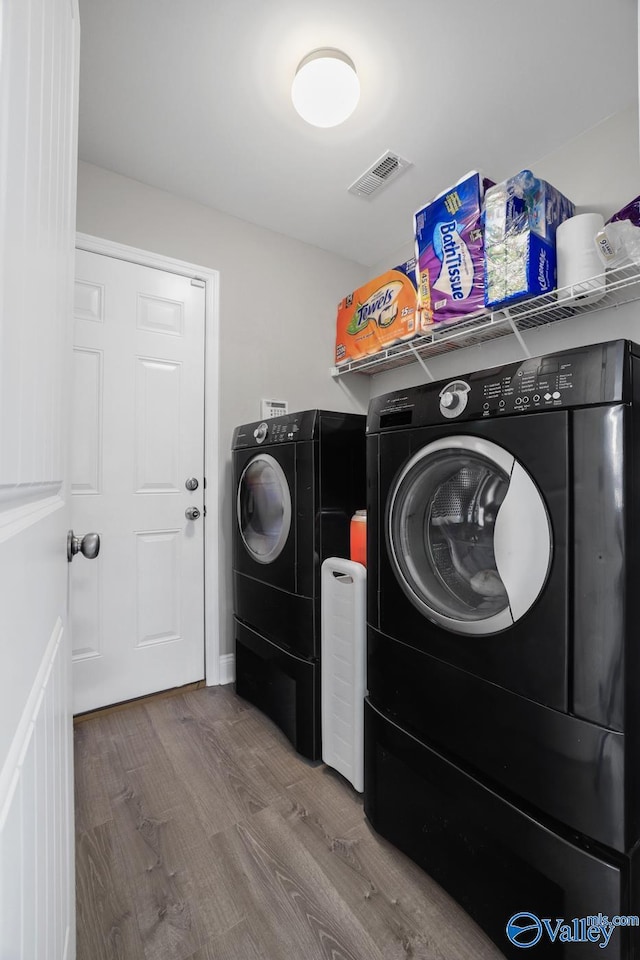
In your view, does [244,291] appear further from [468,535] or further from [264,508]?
[468,535]

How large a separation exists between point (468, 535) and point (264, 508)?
1095mm

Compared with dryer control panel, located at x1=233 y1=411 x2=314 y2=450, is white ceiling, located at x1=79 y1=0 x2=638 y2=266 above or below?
above

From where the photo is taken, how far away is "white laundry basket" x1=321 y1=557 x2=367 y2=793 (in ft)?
4.77

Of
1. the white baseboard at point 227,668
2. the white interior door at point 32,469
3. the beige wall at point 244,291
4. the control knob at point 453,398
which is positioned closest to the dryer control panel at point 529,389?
the control knob at point 453,398

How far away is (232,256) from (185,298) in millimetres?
385

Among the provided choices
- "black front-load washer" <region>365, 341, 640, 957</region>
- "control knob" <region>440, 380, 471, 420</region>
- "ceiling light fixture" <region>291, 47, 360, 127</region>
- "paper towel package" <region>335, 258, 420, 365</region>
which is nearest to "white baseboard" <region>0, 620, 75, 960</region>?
"black front-load washer" <region>365, 341, 640, 957</region>

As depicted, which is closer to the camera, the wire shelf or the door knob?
the door knob

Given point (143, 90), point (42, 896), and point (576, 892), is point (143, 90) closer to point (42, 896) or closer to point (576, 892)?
point (42, 896)

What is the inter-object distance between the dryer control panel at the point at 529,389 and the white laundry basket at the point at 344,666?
615 millimetres

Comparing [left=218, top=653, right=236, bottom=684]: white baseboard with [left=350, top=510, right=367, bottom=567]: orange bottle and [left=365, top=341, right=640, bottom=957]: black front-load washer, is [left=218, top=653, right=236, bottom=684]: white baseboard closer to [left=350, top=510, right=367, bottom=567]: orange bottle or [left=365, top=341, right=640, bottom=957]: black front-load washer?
[left=350, top=510, right=367, bottom=567]: orange bottle

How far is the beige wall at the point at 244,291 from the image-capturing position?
2088 mm

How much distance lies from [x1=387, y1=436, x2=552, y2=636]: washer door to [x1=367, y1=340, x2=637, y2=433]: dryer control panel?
0.08 metres

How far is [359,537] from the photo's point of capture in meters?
1.59

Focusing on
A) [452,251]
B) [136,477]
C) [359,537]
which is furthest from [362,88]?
[136,477]
